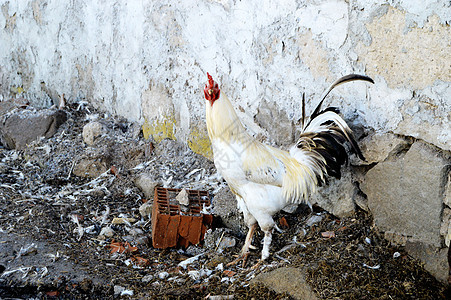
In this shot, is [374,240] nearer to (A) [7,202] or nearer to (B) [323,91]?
(B) [323,91]

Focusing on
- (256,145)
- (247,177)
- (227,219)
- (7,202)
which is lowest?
(7,202)

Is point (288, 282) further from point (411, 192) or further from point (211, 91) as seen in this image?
point (211, 91)

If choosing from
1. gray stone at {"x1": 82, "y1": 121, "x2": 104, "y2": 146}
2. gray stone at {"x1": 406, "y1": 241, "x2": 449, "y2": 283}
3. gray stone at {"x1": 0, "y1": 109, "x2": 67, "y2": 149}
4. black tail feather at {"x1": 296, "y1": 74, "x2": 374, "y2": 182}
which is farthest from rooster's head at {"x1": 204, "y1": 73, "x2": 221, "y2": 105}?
gray stone at {"x1": 0, "y1": 109, "x2": 67, "y2": 149}

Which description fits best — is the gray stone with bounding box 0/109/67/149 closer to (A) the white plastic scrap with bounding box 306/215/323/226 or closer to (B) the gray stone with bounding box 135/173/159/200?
(B) the gray stone with bounding box 135/173/159/200

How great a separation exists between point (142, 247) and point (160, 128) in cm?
189

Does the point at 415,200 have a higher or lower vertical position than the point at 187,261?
higher

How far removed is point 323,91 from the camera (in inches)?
143

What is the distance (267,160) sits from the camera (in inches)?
133

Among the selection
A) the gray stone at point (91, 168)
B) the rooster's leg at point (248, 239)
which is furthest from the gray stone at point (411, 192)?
the gray stone at point (91, 168)

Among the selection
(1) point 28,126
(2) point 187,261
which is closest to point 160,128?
(1) point 28,126

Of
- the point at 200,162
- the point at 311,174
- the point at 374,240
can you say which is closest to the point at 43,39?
the point at 200,162

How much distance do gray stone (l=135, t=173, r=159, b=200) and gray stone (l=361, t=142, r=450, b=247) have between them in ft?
7.67

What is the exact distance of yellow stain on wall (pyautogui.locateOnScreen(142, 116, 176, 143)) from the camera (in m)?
5.33

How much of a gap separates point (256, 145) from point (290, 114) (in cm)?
68
